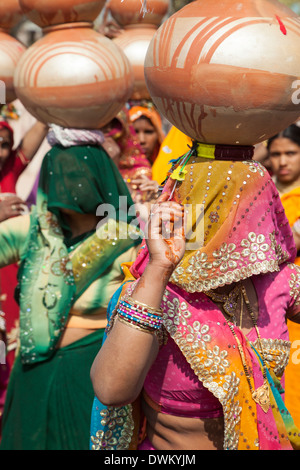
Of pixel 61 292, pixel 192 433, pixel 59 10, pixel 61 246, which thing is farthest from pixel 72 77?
pixel 192 433

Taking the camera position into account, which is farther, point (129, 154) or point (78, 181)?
point (129, 154)

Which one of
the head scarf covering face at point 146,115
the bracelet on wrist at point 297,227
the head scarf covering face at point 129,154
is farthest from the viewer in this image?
the head scarf covering face at point 146,115

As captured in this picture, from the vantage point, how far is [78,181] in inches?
118

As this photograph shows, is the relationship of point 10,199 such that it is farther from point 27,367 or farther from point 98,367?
point 98,367

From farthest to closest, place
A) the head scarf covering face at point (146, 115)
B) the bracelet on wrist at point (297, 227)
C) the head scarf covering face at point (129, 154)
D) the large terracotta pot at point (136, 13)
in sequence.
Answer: the head scarf covering face at point (146, 115), the head scarf covering face at point (129, 154), the large terracotta pot at point (136, 13), the bracelet on wrist at point (297, 227)

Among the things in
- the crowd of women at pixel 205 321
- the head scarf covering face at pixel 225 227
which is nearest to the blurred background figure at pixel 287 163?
the crowd of women at pixel 205 321

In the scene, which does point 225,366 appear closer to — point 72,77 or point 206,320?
point 206,320

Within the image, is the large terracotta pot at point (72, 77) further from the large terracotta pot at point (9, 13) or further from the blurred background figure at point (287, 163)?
the blurred background figure at point (287, 163)

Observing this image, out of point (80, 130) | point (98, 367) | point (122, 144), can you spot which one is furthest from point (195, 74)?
point (122, 144)

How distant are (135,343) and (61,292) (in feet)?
4.78

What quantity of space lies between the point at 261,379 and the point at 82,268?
4.68 feet

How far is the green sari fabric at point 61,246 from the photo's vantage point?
9.64 feet

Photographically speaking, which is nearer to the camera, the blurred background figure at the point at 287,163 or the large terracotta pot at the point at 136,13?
the blurred background figure at the point at 287,163
